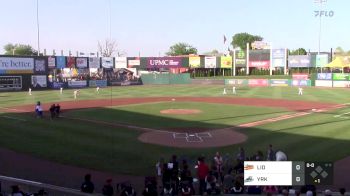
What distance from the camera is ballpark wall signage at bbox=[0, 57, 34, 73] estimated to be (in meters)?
58.9

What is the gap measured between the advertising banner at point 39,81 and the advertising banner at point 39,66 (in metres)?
1.01

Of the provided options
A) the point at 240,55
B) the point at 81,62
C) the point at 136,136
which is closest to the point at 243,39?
the point at 240,55

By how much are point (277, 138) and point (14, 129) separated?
54.9 feet

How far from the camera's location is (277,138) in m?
23.6

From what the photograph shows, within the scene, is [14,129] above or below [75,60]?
below

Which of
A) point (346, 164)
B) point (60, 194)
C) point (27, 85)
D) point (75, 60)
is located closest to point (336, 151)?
point (346, 164)

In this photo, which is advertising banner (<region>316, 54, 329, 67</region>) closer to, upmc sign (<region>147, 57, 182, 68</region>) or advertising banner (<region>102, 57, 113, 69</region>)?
upmc sign (<region>147, 57, 182, 68</region>)

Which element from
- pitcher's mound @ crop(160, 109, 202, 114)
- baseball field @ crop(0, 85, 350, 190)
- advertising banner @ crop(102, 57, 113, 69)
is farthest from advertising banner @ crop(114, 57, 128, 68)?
pitcher's mound @ crop(160, 109, 202, 114)

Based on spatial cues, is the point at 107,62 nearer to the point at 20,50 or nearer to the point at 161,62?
the point at 161,62

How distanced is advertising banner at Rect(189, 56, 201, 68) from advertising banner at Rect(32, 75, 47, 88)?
34.6m

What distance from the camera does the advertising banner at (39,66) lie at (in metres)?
63.5

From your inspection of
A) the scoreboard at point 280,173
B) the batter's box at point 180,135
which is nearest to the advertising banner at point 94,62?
the batter's box at point 180,135

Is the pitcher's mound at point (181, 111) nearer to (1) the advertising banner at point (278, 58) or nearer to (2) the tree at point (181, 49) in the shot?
(1) the advertising banner at point (278, 58)

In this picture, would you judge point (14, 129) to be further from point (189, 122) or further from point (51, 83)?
point (51, 83)
